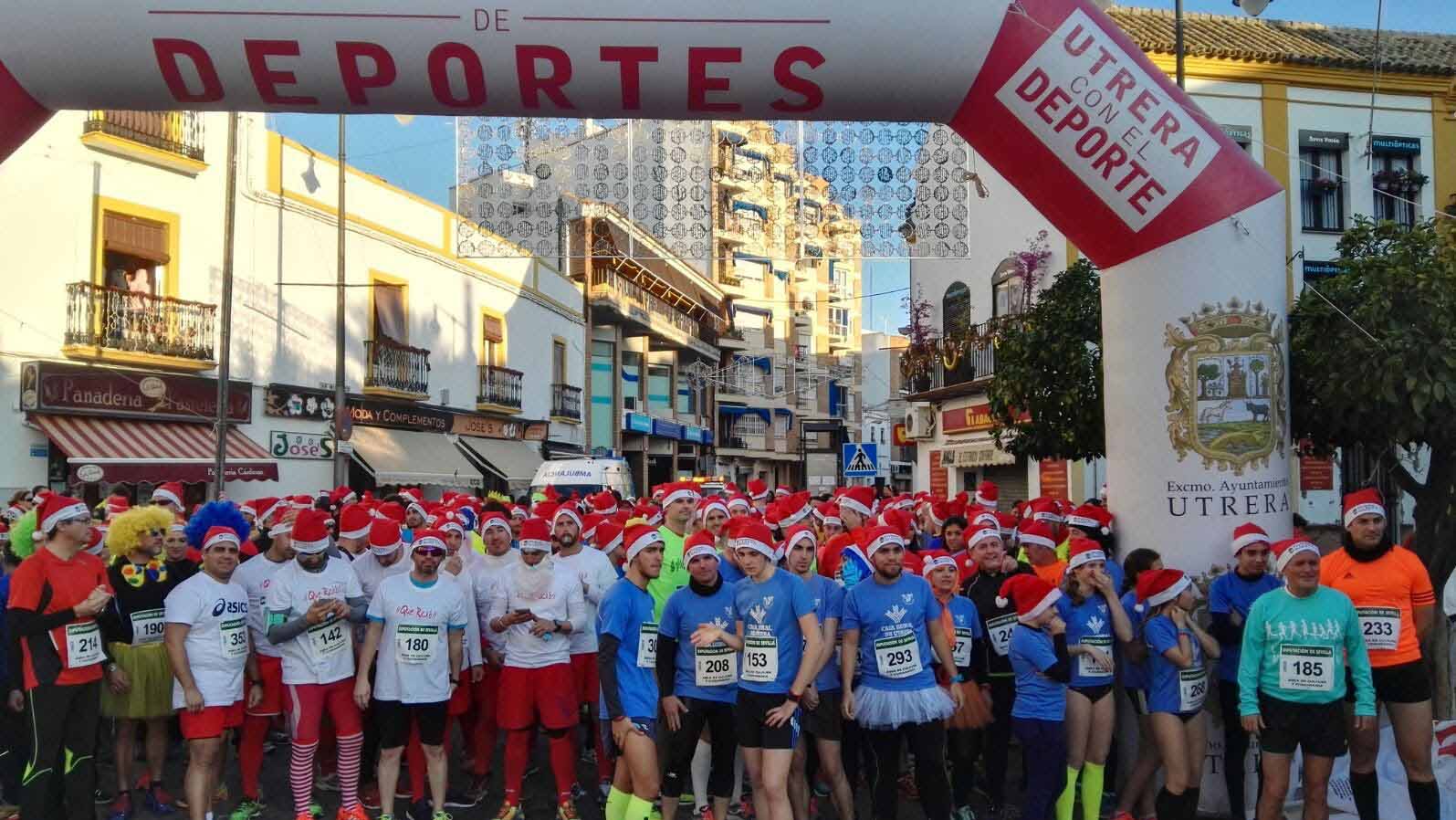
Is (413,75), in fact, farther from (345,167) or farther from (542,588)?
(345,167)

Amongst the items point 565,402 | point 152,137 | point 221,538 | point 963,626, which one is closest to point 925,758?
point 963,626

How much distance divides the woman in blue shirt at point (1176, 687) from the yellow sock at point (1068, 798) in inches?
18.1

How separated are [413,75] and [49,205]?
13.1 meters

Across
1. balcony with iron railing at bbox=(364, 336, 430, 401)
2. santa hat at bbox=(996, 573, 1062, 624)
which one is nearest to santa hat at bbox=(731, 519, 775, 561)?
santa hat at bbox=(996, 573, 1062, 624)

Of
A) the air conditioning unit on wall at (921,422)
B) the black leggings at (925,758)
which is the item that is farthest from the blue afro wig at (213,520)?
the air conditioning unit on wall at (921,422)

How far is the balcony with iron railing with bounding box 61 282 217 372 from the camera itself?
1761 centimetres

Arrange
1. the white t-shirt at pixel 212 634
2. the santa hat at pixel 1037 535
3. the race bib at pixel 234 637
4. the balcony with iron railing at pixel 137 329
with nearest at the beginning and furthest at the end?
the white t-shirt at pixel 212 634 < the race bib at pixel 234 637 < the santa hat at pixel 1037 535 < the balcony with iron railing at pixel 137 329

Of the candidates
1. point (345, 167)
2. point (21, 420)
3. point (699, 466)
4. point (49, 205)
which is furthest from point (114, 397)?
point (699, 466)

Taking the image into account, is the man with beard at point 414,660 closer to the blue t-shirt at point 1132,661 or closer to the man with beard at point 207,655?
the man with beard at point 207,655

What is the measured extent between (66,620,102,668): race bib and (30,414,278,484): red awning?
1126 centimetres

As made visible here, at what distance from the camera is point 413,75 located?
7242 mm

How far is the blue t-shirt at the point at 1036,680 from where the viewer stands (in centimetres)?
668

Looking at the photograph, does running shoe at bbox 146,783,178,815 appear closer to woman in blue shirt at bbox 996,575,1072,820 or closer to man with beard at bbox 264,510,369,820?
man with beard at bbox 264,510,369,820

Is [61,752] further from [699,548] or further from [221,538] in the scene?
[699,548]
